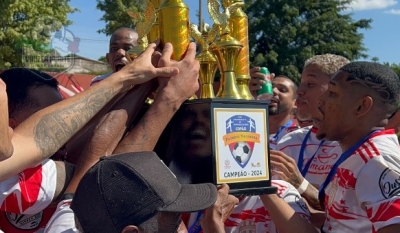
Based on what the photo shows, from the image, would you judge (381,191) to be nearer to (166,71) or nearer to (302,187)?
(302,187)

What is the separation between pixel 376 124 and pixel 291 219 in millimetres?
597

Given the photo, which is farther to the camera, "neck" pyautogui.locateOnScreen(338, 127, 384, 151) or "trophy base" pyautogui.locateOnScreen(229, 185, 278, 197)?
"neck" pyautogui.locateOnScreen(338, 127, 384, 151)

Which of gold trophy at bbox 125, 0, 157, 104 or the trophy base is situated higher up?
gold trophy at bbox 125, 0, 157, 104

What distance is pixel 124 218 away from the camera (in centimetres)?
153

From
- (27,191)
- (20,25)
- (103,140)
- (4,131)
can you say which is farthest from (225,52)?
(20,25)

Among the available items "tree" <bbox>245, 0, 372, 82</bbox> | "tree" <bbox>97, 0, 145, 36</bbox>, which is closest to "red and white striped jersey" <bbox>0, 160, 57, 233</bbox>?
"tree" <bbox>97, 0, 145, 36</bbox>

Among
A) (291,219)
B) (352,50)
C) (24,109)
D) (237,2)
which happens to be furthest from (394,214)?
(352,50)

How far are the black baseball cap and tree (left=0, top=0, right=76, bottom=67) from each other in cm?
1842

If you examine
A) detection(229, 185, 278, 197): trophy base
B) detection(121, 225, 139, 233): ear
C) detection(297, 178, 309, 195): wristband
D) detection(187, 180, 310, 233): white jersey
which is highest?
detection(121, 225, 139, 233): ear

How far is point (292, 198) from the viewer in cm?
267

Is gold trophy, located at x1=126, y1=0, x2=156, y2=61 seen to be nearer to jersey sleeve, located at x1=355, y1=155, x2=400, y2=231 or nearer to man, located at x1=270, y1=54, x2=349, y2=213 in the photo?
jersey sleeve, located at x1=355, y1=155, x2=400, y2=231

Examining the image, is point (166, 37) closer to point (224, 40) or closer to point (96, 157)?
point (224, 40)

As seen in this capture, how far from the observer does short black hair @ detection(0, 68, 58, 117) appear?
2383 mm

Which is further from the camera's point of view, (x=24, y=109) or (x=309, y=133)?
(x=309, y=133)
